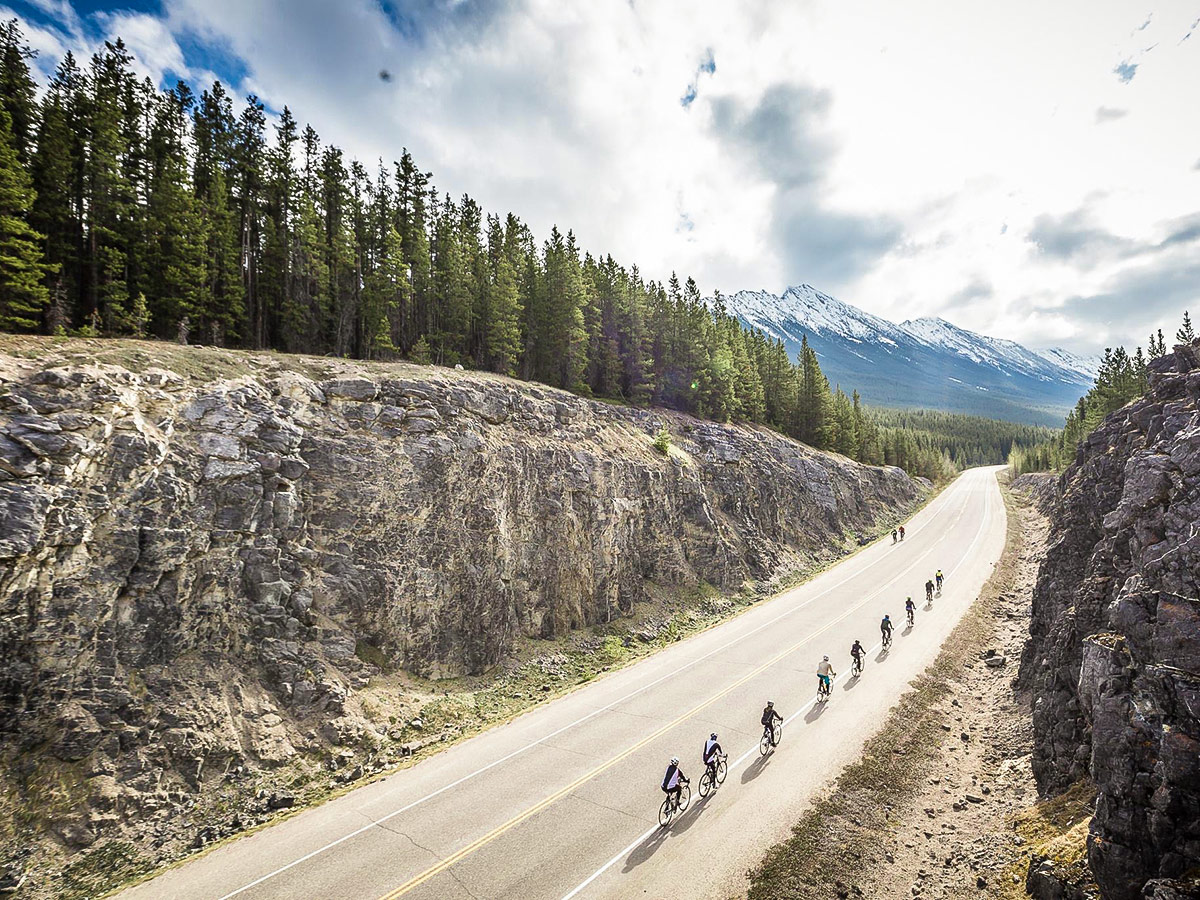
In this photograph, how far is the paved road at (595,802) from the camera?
39.7ft

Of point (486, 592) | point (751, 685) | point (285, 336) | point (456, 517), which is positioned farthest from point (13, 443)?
point (751, 685)

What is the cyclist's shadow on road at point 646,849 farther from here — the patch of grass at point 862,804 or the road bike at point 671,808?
the patch of grass at point 862,804

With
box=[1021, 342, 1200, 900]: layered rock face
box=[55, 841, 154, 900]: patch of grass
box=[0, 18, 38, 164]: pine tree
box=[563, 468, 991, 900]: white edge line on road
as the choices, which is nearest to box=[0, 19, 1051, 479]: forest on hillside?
box=[0, 18, 38, 164]: pine tree

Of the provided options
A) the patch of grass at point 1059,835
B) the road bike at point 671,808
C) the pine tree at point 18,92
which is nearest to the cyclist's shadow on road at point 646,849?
the road bike at point 671,808

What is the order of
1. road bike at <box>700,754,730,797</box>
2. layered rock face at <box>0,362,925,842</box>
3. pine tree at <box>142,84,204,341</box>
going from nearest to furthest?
1. layered rock face at <box>0,362,925,842</box>
2. road bike at <box>700,754,730,797</box>
3. pine tree at <box>142,84,204,341</box>

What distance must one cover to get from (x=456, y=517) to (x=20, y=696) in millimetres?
14761

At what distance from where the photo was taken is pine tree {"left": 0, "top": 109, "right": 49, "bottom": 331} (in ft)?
66.9

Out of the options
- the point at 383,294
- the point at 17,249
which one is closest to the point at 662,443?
the point at 383,294

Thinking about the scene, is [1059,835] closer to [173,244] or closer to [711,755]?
[711,755]

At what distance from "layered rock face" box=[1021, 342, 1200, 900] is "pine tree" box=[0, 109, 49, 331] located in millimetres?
36759

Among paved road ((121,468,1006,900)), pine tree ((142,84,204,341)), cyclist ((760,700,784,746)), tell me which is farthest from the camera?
pine tree ((142,84,204,341))

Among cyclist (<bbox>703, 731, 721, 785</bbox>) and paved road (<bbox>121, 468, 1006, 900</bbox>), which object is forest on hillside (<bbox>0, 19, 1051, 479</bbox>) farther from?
cyclist (<bbox>703, 731, 721, 785</bbox>)

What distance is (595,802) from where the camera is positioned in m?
14.9

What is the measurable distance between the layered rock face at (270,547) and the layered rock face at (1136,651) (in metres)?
20.1
